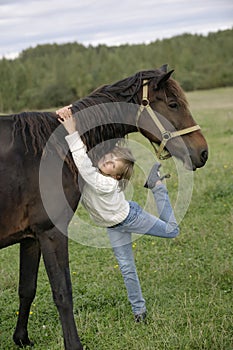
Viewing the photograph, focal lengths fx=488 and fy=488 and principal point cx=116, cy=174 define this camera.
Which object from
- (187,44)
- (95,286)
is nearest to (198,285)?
(95,286)

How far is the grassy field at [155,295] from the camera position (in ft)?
12.9

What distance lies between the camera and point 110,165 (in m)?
3.96

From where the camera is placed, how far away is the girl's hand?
11.9 ft

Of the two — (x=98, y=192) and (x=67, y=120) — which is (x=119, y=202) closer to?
(x=98, y=192)

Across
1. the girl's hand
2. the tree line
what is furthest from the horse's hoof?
the tree line

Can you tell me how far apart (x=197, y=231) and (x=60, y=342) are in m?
3.21

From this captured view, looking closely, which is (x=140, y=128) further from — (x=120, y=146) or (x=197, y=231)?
(x=197, y=231)

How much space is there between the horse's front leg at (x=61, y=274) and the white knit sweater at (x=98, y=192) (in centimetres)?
46

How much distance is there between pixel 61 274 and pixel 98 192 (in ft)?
2.26

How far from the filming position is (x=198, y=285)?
5.01 metres

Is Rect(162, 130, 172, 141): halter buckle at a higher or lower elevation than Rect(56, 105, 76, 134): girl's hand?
lower

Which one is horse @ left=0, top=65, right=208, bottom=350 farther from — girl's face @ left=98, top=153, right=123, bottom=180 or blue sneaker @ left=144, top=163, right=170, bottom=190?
blue sneaker @ left=144, top=163, right=170, bottom=190

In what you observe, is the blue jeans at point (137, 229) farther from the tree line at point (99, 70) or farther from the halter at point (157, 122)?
Answer: the tree line at point (99, 70)

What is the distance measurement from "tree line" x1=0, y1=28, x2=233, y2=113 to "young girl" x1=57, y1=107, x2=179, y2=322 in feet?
130
